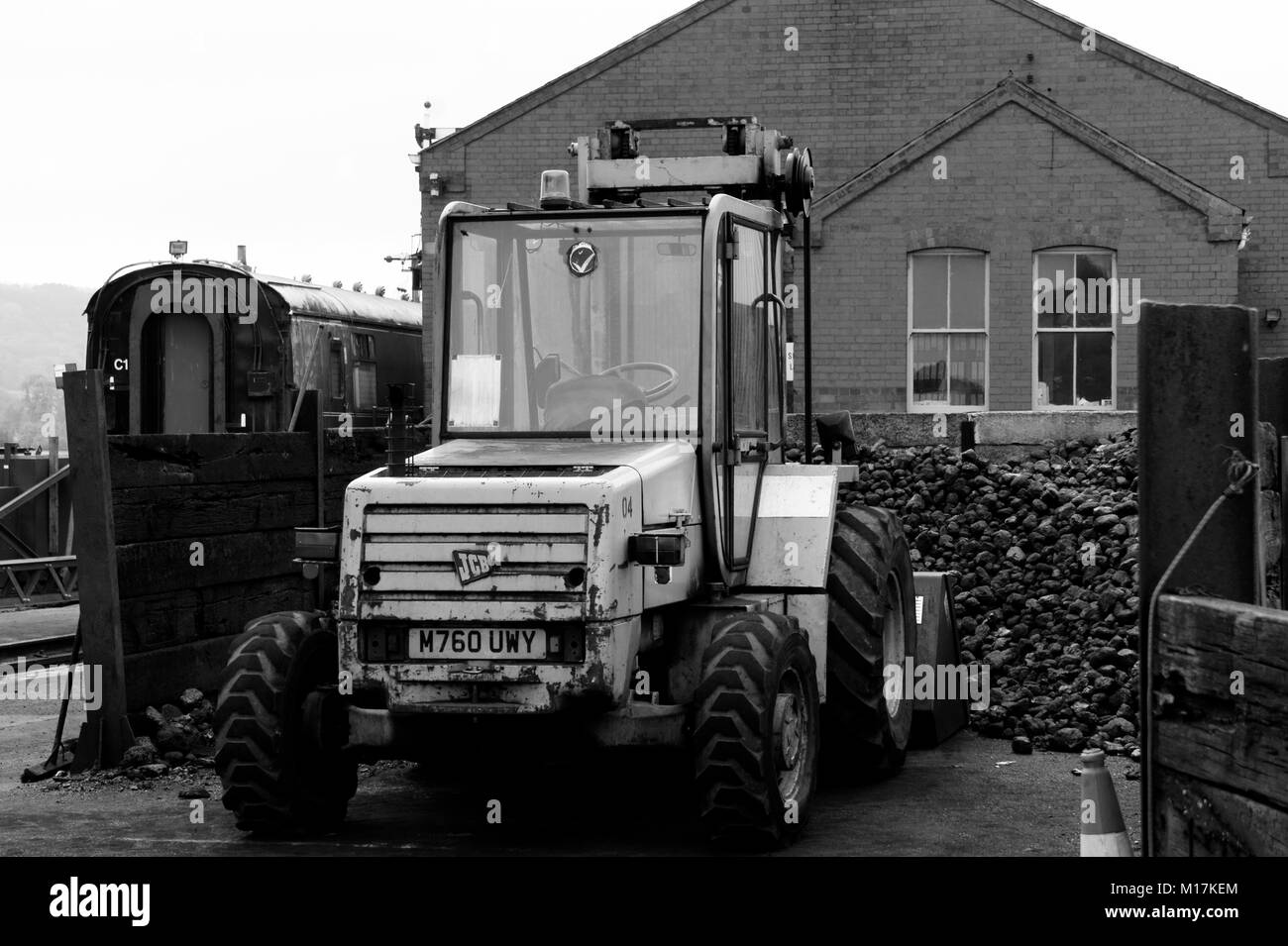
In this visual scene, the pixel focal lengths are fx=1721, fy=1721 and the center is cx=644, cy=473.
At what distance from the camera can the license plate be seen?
24.5 ft

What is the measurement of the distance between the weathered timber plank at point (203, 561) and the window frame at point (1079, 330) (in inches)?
538

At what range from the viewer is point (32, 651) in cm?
1620

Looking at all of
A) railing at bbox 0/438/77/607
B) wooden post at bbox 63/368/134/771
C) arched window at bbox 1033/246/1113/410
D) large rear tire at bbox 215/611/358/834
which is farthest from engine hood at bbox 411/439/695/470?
arched window at bbox 1033/246/1113/410

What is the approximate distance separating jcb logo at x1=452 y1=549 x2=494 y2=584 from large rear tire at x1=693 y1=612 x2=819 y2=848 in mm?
1046

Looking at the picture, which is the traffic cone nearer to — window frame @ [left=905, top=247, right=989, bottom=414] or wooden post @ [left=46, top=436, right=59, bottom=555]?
window frame @ [left=905, top=247, right=989, bottom=414]

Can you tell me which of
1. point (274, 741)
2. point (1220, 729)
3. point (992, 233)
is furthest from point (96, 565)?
point (992, 233)

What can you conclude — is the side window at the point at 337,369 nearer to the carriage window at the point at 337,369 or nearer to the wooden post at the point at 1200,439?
the carriage window at the point at 337,369

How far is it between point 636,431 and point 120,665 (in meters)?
3.81

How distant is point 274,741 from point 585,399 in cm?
218

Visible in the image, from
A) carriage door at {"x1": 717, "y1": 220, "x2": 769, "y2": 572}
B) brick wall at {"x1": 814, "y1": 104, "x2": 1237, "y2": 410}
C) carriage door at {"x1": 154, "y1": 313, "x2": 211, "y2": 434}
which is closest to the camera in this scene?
carriage door at {"x1": 717, "y1": 220, "x2": 769, "y2": 572}

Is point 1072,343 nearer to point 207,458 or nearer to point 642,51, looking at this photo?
point 642,51

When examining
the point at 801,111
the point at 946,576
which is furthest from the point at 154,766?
the point at 801,111

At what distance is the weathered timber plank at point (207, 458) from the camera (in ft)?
34.6
